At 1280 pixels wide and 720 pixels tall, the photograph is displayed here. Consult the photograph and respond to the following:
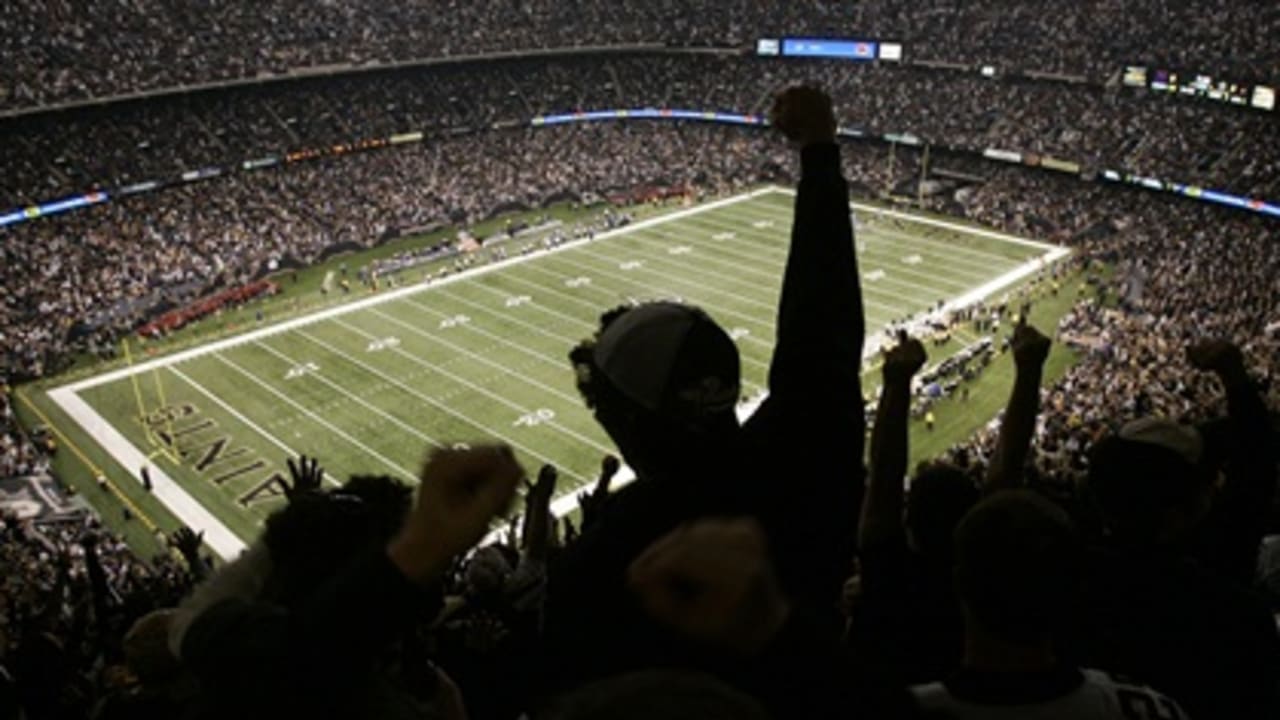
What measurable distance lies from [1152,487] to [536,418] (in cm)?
2460

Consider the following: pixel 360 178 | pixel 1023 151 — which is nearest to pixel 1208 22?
pixel 1023 151

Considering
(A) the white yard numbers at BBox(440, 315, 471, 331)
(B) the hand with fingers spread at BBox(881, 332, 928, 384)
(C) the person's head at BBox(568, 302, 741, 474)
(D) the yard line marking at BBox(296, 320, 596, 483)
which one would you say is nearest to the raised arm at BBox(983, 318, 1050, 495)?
(B) the hand with fingers spread at BBox(881, 332, 928, 384)

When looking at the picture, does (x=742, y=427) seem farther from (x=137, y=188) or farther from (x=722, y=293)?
(x=137, y=188)

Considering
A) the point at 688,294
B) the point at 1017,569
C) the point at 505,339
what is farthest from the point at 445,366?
the point at 1017,569

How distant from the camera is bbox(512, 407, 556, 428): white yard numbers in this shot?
88.1 feet

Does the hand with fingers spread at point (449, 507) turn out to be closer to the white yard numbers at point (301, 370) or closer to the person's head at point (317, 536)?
the person's head at point (317, 536)

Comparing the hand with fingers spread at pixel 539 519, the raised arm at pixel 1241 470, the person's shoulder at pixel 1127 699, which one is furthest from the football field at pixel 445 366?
the person's shoulder at pixel 1127 699

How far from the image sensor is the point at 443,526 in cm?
157

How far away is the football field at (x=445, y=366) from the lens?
24.9 metres

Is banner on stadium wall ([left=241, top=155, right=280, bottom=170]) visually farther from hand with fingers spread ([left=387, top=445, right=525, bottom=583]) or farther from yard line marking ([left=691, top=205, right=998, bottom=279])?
hand with fingers spread ([left=387, top=445, right=525, bottom=583])

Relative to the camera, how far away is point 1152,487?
305cm

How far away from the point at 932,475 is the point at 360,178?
158 ft

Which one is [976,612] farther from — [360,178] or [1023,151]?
[1023,151]

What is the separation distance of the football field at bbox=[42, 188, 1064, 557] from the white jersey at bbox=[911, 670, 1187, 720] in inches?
818
